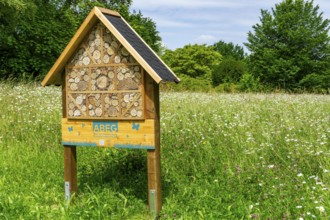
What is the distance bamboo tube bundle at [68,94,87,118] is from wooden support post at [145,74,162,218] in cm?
92

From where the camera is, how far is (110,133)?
15.8 feet

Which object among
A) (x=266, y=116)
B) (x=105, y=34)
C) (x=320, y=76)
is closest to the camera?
(x=105, y=34)

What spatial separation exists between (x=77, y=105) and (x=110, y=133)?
0.62 m

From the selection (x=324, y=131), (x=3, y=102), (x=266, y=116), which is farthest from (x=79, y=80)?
(x=3, y=102)

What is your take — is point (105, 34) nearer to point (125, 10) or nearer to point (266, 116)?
point (266, 116)

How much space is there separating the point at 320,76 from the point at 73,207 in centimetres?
3382

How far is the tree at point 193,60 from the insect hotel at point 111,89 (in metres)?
44.3

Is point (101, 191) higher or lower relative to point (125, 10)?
lower

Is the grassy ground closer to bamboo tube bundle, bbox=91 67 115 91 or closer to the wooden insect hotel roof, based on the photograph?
bamboo tube bundle, bbox=91 67 115 91

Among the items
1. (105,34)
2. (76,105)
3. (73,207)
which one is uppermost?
(105,34)

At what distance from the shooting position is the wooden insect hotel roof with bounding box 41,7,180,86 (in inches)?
176

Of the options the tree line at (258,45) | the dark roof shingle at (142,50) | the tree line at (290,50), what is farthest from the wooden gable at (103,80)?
the tree line at (290,50)

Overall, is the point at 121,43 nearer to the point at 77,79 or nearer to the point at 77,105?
the point at 77,79

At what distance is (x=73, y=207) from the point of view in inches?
193
